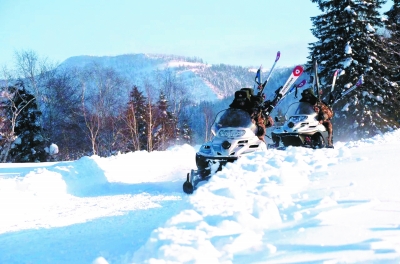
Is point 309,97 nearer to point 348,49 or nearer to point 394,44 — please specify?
point 348,49

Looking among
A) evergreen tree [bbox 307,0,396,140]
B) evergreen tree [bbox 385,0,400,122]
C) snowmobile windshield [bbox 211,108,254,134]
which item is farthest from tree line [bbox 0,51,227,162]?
snowmobile windshield [bbox 211,108,254,134]

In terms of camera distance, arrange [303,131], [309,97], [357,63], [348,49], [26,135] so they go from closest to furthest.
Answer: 1. [303,131]
2. [309,97]
3. [348,49]
4. [357,63]
5. [26,135]

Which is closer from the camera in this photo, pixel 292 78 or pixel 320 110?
pixel 320 110

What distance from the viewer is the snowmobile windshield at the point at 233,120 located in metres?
9.12

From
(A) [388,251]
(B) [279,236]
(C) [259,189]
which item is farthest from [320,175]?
(A) [388,251]

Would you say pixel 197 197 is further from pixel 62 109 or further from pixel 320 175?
pixel 62 109

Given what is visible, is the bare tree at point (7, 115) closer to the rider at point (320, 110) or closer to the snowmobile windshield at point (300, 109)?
the snowmobile windshield at point (300, 109)

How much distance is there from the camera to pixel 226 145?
8406 millimetres

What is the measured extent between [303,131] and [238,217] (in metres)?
7.89

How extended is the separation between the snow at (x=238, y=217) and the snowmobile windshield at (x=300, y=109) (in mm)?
4599

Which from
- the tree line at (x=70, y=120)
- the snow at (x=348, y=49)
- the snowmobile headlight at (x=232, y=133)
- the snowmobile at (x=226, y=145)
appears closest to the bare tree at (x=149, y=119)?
the tree line at (x=70, y=120)

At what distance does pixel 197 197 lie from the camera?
4406 mm

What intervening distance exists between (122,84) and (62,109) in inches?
679

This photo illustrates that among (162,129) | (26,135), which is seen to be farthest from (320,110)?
(26,135)
